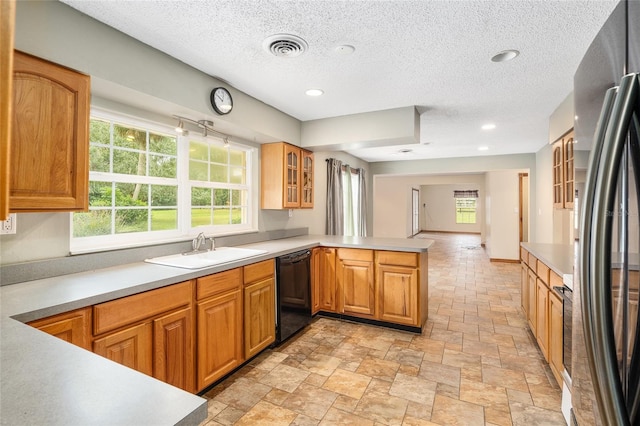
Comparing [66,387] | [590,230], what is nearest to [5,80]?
[66,387]

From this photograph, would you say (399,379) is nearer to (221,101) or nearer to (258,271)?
(258,271)

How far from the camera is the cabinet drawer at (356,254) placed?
11.0 ft

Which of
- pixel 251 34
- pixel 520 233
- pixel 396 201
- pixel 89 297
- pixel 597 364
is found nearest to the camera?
pixel 597 364

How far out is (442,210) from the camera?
14.6 metres

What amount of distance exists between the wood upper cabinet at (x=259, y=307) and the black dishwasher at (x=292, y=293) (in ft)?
0.25

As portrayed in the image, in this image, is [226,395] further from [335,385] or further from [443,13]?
[443,13]

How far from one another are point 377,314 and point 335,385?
1204mm

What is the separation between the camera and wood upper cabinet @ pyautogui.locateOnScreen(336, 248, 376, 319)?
3348mm

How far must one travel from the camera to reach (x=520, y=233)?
733 cm

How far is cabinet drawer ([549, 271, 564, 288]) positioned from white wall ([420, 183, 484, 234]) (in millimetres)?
12872

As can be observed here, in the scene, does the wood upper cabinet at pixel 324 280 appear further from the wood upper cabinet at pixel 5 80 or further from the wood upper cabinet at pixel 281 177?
the wood upper cabinet at pixel 5 80

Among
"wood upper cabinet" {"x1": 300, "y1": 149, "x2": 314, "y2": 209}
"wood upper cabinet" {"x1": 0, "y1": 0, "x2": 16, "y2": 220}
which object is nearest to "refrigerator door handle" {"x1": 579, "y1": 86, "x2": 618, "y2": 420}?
"wood upper cabinet" {"x1": 0, "y1": 0, "x2": 16, "y2": 220}

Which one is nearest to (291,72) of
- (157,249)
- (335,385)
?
(157,249)

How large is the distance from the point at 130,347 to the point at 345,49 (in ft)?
7.26
